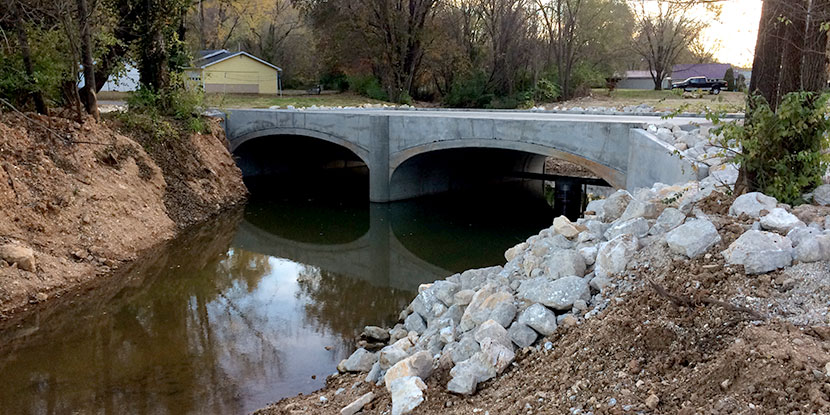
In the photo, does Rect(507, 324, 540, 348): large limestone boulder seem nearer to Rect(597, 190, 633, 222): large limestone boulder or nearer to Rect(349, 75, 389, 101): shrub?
Rect(597, 190, 633, 222): large limestone boulder

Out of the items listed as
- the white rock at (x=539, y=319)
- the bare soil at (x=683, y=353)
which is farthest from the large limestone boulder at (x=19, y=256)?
the white rock at (x=539, y=319)

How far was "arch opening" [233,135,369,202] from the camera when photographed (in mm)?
19578

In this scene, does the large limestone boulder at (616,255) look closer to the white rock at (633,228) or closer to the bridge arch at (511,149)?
the white rock at (633,228)

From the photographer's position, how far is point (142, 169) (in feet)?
45.4

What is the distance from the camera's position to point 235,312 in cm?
882

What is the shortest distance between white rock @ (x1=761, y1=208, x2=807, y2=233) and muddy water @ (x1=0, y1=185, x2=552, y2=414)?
4.25 meters

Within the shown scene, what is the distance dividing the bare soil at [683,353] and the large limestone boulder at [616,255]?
97mm

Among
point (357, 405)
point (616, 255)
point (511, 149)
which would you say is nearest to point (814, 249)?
point (616, 255)

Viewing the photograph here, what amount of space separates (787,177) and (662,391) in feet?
8.64

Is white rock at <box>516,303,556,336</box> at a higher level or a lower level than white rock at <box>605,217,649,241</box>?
lower

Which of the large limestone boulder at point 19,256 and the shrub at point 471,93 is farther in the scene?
the shrub at point 471,93

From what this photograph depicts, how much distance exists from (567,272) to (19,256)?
750 centimetres

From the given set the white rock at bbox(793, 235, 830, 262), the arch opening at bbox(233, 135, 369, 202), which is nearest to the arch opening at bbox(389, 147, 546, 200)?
the arch opening at bbox(233, 135, 369, 202)

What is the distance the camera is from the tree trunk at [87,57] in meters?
12.9
